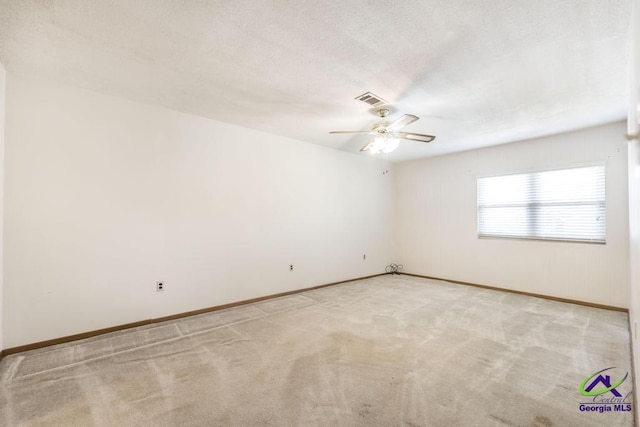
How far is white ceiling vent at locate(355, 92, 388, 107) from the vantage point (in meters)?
2.99

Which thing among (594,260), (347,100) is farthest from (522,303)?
(347,100)

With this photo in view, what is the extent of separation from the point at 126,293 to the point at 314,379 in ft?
7.86

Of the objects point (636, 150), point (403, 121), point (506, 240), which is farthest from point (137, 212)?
point (506, 240)

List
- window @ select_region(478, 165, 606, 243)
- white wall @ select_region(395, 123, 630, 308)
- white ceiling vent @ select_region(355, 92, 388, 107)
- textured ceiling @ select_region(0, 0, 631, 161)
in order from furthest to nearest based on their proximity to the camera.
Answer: window @ select_region(478, 165, 606, 243), white wall @ select_region(395, 123, 630, 308), white ceiling vent @ select_region(355, 92, 388, 107), textured ceiling @ select_region(0, 0, 631, 161)

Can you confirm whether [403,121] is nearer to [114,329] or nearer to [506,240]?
[506,240]

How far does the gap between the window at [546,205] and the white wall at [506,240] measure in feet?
0.37

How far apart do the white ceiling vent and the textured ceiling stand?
68 millimetres

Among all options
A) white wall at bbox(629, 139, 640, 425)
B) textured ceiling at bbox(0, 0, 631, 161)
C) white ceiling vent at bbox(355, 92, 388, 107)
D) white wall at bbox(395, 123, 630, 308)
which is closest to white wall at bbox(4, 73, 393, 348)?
textured ceiling at bbox(0, 0, 631, 161)

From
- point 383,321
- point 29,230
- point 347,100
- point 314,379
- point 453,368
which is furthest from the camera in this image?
point 383,321

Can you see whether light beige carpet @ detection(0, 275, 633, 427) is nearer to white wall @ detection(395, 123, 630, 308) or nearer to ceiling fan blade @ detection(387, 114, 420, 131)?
white wall @ detection(395, 123, 630, 308)

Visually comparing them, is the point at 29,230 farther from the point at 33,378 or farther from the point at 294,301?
the point at 294,301

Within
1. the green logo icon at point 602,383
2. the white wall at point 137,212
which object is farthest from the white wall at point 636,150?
the white wall at point 137,212

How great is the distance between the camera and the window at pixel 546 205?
4039 millimetres

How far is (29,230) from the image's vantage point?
2672 millimetres
